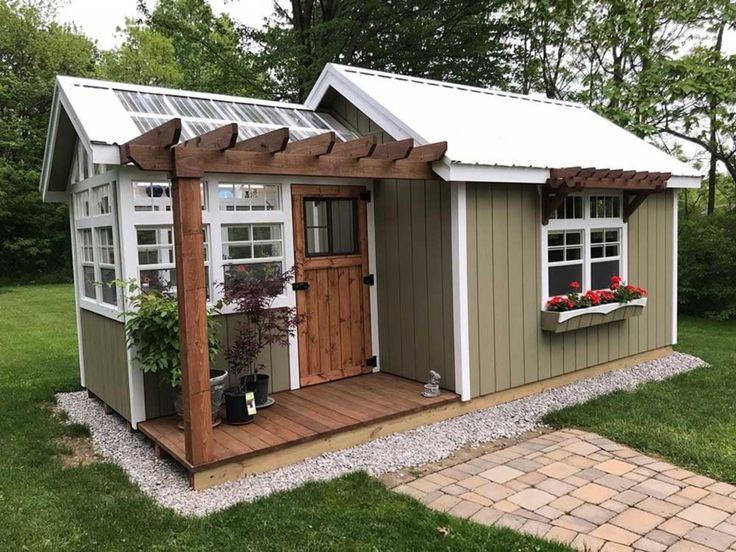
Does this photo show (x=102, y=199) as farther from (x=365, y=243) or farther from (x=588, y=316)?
(x=588, y=316)

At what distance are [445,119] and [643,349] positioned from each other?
3.59 metres

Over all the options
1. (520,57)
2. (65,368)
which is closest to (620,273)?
(65,368)

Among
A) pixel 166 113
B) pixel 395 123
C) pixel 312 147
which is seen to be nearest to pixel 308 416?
pixel 312 147

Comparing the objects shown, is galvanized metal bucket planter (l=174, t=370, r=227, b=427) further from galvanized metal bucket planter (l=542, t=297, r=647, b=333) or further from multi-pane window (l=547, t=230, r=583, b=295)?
multi-pane window (l=547, t=230, r=583, b=295)

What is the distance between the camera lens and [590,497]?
344cm

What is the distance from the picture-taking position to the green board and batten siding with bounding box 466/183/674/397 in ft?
16.6

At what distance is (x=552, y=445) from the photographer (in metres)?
4.32

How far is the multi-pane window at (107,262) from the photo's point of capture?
4730 millimetres

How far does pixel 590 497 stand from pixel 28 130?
20.4 meters

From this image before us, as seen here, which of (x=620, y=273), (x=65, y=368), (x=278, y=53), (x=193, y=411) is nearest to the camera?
(x=193, y=411)

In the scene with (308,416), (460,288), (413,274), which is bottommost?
(308,416)

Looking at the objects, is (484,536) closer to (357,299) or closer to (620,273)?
(357,299)

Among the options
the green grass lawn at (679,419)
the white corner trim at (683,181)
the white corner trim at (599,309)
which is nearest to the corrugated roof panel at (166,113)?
the white corner trim at (599,309)

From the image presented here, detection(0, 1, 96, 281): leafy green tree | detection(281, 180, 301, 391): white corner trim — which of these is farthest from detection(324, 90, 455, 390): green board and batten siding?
detection(0, 1, 96, 281): leafy green tree
